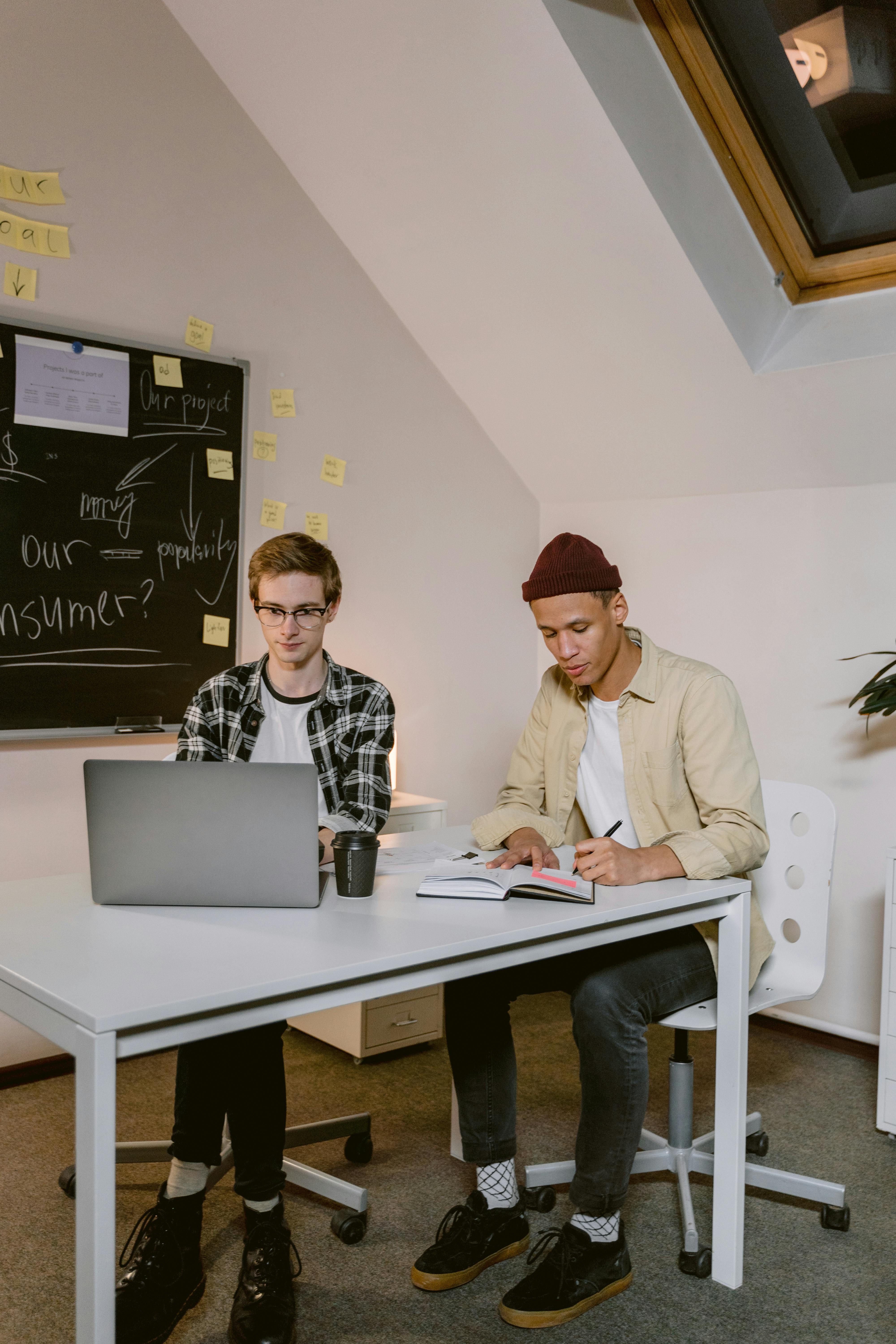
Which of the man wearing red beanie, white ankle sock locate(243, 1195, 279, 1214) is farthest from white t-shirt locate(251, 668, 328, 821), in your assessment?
white ankle sock locate(243, 1195, 279, 1214)

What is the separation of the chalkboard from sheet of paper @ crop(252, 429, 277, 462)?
53 millimetres

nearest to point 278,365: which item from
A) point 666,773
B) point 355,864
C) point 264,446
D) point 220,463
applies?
point 264,446

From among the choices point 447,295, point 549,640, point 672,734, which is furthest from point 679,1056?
point 447,295

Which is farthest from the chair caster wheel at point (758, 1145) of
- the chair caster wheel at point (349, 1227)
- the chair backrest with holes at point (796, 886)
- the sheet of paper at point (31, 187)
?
the sheet of paper at point (31, 187)

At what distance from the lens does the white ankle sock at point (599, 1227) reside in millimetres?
1746

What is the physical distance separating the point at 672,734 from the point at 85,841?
1.60 m

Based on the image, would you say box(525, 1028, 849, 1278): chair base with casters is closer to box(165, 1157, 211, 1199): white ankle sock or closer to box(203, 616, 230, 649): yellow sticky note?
box(165, 1157, 211, 1199): white ankle sock

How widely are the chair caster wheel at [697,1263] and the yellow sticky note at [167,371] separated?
2354 mm

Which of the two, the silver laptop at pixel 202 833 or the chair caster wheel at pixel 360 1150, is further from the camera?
the chair caster wheel at pixel 360 1150

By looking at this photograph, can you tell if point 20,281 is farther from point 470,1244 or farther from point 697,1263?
point 697,1263

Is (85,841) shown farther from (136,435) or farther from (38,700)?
(136,435)

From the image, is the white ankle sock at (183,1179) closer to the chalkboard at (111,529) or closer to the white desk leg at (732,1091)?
the white desk leg at (732,1091)

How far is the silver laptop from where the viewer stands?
4.60 feet

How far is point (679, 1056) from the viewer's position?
6.76ft
